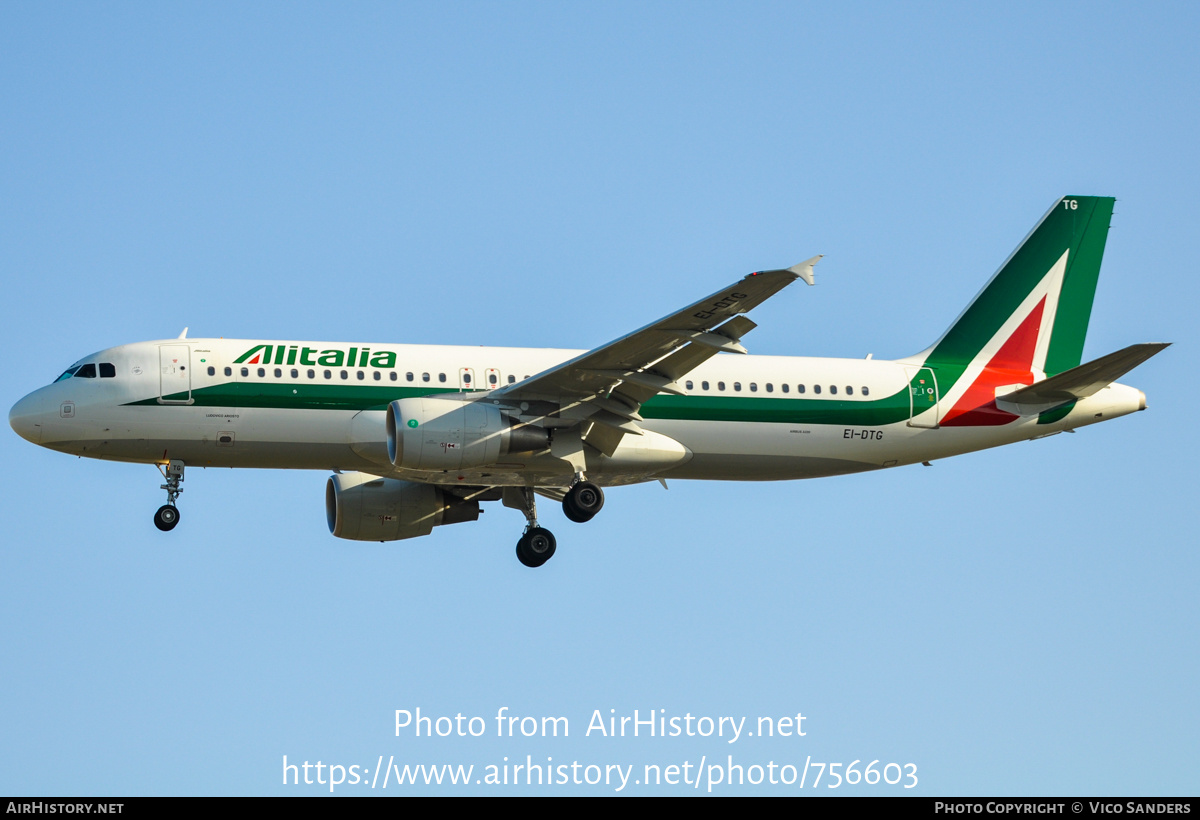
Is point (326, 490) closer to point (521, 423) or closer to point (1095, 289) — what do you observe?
point (521, 423)

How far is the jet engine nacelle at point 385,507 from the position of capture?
119 feet

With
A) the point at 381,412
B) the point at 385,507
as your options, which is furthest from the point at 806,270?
the point at 385,507

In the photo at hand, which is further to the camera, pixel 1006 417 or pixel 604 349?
pixel 1006 417

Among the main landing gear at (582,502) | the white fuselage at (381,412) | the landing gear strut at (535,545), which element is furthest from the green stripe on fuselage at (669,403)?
the landing gear strut at (535,545)

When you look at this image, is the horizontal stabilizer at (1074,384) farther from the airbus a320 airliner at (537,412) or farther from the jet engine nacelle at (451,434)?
the jet engine nacelle at (451,434)

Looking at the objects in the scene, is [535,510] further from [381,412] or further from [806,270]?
[806,270]

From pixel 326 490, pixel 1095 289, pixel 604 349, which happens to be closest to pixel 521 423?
pixel 604 349

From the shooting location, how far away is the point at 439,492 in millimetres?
36594

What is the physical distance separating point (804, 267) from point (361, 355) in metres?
11.5

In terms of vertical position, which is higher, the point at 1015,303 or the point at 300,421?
the point at 1015,303

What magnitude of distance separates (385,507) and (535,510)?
3742 mm

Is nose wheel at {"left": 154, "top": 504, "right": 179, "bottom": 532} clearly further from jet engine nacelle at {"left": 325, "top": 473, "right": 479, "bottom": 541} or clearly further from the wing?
the wing

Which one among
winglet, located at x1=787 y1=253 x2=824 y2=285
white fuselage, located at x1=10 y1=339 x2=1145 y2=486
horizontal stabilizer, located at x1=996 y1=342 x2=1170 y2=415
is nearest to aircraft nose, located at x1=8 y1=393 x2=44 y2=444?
white fuselage, located at x1=10 y1=339 x2=1145 y2=486

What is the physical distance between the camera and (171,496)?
3238 centimetres
